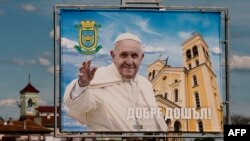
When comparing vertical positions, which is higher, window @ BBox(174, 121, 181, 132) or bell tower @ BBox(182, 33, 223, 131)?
bell tower @ BBox(182, 33, 223, 131)

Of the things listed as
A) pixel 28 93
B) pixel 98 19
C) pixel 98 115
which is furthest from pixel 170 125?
pixel 28 93

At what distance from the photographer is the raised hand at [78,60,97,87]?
2008cm

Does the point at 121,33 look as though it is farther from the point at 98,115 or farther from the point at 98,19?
the point at 98,115

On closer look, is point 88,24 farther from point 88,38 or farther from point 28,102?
point 28,102

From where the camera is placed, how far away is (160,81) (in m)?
20.5

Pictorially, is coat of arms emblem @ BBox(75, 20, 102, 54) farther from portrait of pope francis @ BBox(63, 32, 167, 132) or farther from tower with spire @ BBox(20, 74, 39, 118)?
tower with spire @ BBox(20, 74, 39, 118)

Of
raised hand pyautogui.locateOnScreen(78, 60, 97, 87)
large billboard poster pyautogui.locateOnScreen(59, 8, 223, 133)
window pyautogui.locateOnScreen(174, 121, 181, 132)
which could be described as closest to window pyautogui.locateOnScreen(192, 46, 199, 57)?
large billboard poster pyautogui.locateOnScreen(59, 8, 223, 133)

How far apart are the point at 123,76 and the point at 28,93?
120013 millimetres

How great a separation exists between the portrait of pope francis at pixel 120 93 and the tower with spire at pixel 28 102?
109 metres

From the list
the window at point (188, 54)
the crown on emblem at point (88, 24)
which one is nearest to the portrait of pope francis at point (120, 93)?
the crown on emblem at point (88, 24)

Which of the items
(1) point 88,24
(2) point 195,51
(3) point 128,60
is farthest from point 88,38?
(2) point 195,51

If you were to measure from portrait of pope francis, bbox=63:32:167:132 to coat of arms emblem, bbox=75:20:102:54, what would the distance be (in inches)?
12.8

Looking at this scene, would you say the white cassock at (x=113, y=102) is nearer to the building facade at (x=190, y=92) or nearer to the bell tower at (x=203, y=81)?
the building facade at (x=190, y=92)

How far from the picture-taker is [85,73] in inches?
792
